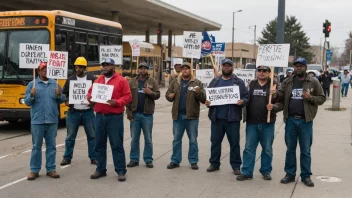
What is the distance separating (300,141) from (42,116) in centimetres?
411

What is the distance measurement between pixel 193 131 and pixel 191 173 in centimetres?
78

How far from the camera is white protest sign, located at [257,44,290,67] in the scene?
7504mm

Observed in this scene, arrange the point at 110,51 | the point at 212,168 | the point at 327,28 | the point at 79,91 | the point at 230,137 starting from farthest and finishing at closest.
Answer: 1. the point at 327,28
2. the point at 110,51
3. the point at 79,91
4. the point at 212,168
5. the point at 230,137

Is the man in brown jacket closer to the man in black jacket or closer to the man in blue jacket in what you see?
the man in black jacket

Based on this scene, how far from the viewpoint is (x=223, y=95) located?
720cm

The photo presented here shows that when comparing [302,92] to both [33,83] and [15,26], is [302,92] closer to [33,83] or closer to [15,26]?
[33,83]

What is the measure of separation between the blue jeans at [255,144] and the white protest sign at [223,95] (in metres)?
0.50

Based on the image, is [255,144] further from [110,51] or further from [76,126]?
[110,51]

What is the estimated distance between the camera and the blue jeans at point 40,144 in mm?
6977

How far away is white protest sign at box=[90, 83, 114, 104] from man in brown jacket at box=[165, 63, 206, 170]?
137 centimetres

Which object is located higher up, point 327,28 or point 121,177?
point 327,28

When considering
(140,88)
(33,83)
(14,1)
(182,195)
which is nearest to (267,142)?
(182,195)

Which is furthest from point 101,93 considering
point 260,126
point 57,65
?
point 260,126

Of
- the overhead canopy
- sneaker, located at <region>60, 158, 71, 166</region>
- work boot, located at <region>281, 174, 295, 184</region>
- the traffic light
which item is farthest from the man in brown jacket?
the overhead canopy
